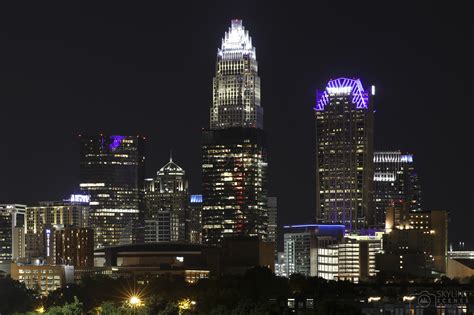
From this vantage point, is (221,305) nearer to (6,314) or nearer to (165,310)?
(165,310)

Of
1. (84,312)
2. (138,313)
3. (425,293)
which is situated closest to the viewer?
(138,313)

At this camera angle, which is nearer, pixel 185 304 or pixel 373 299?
pixel 185 304

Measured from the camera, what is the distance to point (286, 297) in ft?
630

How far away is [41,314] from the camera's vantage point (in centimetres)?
16762

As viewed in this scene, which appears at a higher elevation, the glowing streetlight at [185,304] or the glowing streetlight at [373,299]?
the glowing streetlight at [373,299]

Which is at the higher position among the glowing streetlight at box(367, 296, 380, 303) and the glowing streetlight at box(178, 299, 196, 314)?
the glowing streetlight at box(367, 296, 380, 303)

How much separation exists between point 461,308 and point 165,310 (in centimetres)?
2931

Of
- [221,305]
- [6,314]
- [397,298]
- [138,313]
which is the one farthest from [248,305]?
[6,314]

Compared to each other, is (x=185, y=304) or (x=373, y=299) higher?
(x=373, y=299)

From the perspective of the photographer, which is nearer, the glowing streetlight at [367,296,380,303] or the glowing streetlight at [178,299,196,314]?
the glowing streetlight at [178,299,196,314]

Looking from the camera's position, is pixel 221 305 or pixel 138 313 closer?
pixel 138 313

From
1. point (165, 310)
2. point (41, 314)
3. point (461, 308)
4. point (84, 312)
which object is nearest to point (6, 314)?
point (84, 312)

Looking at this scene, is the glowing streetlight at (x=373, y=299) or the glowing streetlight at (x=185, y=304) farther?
the glowing streetlight at (x=373, y=299)

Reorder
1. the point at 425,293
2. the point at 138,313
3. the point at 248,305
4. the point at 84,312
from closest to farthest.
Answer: the point at 138,313 → the point at 248,305 → the point at 425,293 → the point at 84,312
